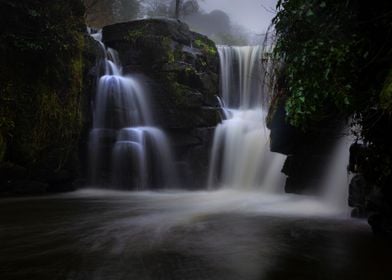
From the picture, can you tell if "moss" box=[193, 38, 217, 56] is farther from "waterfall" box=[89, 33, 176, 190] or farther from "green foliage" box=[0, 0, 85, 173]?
"green foliage" box=[0, 0, 85, 173]

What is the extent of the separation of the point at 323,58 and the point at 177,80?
33.6 ft

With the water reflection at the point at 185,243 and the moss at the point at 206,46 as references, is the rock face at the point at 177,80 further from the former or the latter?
the water reflection at the point at 185,243

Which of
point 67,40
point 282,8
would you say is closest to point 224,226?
point 282,8

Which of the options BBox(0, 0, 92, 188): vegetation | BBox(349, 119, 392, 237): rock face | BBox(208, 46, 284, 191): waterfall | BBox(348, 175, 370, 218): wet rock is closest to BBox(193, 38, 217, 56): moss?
BBox(208, 46, 284, 191): waterfall

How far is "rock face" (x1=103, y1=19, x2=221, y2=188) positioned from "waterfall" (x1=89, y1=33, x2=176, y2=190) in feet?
1.69

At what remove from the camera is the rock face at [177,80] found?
49.3 feet

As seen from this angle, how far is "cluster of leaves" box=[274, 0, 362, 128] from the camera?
5574 millimetres

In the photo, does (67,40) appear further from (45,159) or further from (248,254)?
(248,254)

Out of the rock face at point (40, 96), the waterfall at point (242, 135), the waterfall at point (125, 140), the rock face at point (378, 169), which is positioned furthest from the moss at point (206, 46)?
the rock face at point (378, 169)

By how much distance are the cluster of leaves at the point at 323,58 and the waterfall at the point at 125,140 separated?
27.3ft

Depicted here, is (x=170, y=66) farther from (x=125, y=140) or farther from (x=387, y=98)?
(x=387, y=98)

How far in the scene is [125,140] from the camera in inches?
539

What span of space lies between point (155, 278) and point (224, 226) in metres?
3.02

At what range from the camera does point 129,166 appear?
13.6 m
